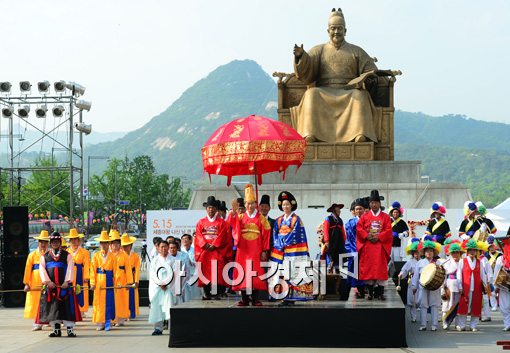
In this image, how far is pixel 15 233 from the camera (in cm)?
1830

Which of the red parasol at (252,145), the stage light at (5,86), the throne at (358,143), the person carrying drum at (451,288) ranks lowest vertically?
the person carrying drum at (451,288)

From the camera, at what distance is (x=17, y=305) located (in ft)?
61.2

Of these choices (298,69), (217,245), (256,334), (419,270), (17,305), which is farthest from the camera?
(298,69)

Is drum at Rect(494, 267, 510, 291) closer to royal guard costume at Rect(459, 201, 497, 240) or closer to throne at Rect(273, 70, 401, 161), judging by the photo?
royal guard costume at Rect(459, 201, 497, 240)

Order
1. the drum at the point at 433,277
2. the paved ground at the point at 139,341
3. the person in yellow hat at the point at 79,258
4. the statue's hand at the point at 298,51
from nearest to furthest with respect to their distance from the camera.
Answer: the paved ground at the point at 139,341
the drum at the point at 433,277
the person in yellow hat at the point at 79,258
the statue's hand at the point at 298,51

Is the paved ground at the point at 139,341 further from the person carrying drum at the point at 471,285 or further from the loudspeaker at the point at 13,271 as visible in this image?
the loudspeaker at the point at 13,271

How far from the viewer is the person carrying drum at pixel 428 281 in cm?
1286

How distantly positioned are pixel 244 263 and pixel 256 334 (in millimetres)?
964

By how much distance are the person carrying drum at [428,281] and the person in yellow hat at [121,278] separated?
4078 millimetres

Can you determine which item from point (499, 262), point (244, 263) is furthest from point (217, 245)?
point (499, 262)

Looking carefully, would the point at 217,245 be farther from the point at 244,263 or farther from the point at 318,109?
the point at 318,109

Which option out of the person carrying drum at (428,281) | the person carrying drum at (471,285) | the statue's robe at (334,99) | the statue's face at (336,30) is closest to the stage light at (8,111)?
the statue's robe at (334,99)

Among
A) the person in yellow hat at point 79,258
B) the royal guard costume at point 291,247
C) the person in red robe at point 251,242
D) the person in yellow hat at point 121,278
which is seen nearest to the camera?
the royal guard costume at point 291,247

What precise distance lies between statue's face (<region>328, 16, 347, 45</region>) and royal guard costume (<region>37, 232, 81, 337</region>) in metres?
11.8
